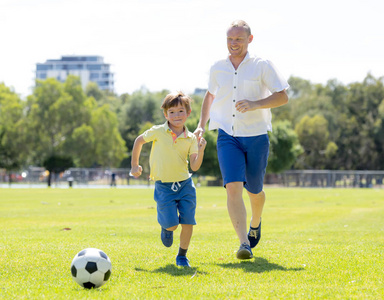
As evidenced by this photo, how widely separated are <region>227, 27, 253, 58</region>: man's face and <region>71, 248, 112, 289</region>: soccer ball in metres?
A: 3.04

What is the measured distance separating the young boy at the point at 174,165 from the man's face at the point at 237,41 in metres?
0.88

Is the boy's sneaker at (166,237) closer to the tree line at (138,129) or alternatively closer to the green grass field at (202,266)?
the green grass field at (202,266)

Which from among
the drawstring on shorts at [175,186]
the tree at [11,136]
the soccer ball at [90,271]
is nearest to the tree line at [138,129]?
the tree at [11,136]

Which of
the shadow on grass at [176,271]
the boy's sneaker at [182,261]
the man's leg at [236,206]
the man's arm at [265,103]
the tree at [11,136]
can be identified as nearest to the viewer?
the shadow on grass at [176,271]

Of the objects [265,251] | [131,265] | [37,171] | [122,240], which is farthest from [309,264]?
[37,171]

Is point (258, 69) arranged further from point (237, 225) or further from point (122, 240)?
point (122, 240)

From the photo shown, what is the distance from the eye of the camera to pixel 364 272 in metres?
5.61

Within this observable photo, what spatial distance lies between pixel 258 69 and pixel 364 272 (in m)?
2.56

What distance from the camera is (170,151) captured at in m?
6.46

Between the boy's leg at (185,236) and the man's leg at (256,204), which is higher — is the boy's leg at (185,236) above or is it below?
below

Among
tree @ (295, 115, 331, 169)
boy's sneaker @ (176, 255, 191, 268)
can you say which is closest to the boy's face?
boy's sneaker @ (176, 255, 191, 268)

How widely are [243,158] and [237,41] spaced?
52.4 inches

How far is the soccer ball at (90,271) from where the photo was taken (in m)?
4.79

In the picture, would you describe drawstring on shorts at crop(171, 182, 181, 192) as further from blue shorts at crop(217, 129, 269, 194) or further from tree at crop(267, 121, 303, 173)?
tree at crop(267, 121, 303, 173)
